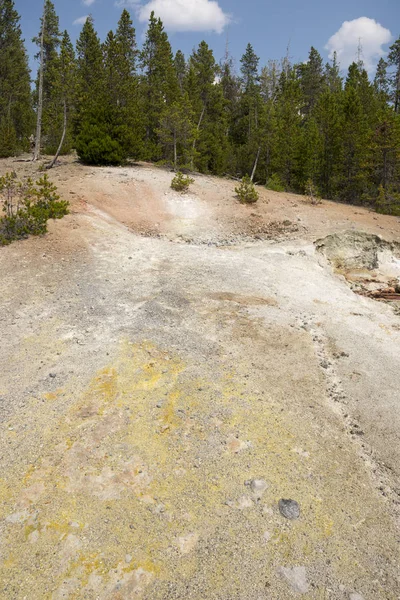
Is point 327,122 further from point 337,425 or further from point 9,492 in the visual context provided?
point 9,492

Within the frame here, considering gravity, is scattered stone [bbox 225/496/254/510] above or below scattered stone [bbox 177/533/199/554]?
above

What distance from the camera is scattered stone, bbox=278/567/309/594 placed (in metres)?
3.83

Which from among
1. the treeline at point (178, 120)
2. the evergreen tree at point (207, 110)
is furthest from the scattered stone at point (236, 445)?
the evergreen tree at point (207, 110)

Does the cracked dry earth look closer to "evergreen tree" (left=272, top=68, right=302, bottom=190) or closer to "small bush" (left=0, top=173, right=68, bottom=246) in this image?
"small bush" (left=0, top=173, right=68, bottom=246)

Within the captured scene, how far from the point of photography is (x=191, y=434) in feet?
18.7

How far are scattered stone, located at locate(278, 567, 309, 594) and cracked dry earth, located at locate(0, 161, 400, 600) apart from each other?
0.04 feet

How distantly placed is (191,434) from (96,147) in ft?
70.2

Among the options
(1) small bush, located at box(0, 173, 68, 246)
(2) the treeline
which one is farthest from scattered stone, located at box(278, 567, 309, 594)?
(2) the treeline

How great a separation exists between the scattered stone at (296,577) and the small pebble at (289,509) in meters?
0.61

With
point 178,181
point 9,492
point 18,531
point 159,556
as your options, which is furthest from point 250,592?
point 178,181

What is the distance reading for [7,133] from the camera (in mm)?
28484

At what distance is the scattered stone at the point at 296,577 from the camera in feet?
12.6

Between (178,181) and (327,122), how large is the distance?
50.2 feet

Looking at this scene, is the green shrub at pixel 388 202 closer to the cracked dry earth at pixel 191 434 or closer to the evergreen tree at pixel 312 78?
the cracked dry earth at pixel 191 434
